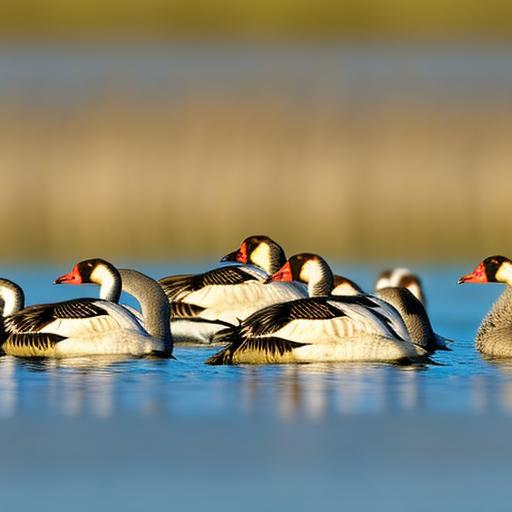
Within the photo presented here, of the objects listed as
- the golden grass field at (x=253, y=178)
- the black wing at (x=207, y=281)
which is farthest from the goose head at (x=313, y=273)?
the golden grass field at (x=253, y=178)

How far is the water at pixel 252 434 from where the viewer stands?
10320 mm

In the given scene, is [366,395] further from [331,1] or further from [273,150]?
[331,1]

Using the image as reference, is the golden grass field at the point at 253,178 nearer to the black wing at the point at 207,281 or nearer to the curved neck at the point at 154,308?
the black wing at the point at 207,281

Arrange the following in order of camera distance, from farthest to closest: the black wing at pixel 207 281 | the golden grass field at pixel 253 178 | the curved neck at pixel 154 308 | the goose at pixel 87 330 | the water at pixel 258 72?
the water at pixel 258 72
the golden grass field at pixel 253 178
the black wing at pixel 207 281
the curved neck at pixel 154 308
the goose at pixel 87 330

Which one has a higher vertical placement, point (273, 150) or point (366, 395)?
point (273, 150)

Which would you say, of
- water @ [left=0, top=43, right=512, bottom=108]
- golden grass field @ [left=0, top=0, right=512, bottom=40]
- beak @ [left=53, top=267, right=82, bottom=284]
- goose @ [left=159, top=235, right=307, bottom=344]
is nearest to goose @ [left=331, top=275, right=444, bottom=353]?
goose @ [left=159, top=235, right=307, bottom=344]

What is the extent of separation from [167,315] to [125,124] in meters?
27.5

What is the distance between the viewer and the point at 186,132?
1638 inches

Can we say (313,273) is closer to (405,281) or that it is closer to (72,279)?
(72,279)

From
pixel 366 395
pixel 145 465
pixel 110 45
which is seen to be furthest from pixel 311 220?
pixel 110 45

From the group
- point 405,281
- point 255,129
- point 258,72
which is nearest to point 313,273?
point 405,281

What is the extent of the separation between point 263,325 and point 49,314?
164 centimetres

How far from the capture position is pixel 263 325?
14719 millimetres

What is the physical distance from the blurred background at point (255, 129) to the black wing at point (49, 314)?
856cm
